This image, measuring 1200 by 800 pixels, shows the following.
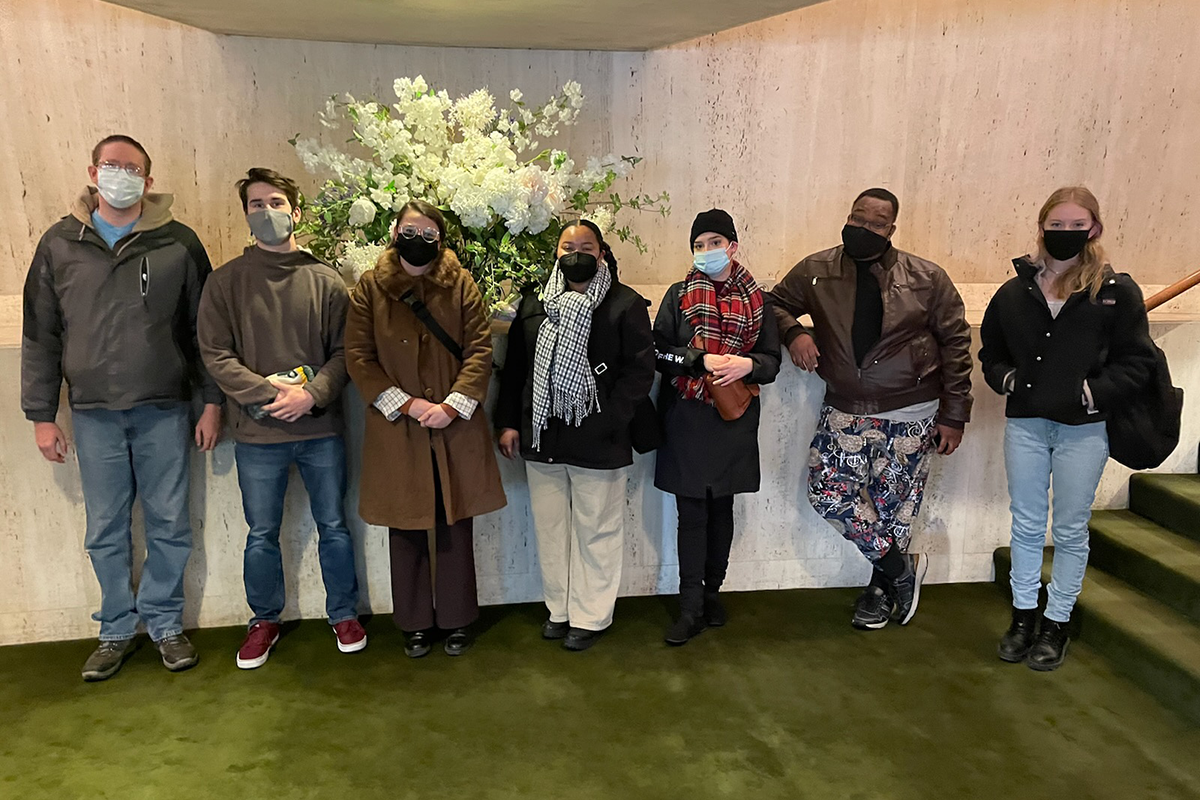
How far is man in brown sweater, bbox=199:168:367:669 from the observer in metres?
2.62

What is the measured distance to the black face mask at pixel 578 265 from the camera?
8.60 feet

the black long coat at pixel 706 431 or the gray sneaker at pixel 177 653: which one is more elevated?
the black long coat at pixel 706 431

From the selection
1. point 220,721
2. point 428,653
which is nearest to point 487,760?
point 428,653

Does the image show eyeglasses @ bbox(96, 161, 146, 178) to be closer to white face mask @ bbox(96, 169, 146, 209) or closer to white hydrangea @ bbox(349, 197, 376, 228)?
white face mask @ bbox(96, 169, 146, 209)

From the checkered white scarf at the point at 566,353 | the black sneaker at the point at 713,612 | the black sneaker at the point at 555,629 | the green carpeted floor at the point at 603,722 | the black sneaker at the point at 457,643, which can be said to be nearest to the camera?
the green carpeted floor at the point at 603,722

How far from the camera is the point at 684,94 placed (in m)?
4.00

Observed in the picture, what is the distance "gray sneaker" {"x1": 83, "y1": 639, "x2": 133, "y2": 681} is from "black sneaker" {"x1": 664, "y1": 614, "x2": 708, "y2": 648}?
6.42 feet

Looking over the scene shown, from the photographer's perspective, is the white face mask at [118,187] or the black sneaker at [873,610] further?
the black sneaker at [873,610]

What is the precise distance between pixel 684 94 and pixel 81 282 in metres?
2.80

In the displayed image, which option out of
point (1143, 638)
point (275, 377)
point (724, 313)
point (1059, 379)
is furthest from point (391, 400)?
point (1143, 638)

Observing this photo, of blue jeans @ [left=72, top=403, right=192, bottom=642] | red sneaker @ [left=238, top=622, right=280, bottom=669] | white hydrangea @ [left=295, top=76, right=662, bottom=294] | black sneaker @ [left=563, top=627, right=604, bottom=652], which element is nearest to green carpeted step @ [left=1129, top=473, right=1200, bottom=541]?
black sneaker @ [left=563, top=627, right=604, bottom=652]

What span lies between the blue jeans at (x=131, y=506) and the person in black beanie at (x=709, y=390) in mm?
1729

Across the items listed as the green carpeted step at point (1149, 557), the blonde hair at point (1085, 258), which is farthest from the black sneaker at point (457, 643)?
the green carpeted step at point (1149, 557)

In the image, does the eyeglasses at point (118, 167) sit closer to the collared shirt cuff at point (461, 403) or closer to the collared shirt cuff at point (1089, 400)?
the collared shirt cuff at point (461, 403)
